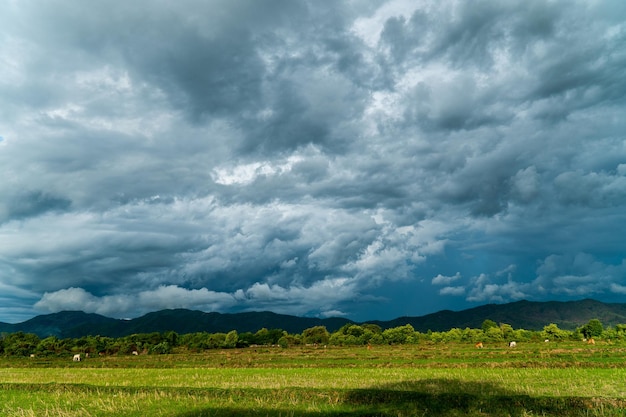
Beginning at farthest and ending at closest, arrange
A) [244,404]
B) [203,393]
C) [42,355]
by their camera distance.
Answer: [42,355]
[203,393]
[244,404]

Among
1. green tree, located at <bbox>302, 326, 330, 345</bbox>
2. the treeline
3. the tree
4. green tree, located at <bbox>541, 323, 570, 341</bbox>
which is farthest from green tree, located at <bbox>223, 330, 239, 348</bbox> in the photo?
the tree

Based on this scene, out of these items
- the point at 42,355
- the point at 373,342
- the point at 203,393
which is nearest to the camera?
the point at 203,393

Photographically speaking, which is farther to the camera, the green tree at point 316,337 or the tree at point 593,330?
the green tree at point 316,337

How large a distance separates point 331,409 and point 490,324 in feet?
617

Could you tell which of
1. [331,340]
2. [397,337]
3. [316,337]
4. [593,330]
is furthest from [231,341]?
[593,330]

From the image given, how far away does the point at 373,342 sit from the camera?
464ft

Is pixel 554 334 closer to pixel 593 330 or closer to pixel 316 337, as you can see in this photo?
pixel 593 330

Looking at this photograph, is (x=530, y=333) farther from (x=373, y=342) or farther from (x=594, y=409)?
(x=594, y=409)

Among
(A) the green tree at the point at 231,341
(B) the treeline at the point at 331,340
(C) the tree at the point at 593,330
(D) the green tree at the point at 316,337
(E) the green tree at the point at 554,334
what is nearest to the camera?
(B) the treeline at the point at 331,340

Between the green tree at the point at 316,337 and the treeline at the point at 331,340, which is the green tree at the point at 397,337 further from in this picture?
the green tree at the point at 316,337

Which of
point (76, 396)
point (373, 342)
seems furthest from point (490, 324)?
point (76, 396)

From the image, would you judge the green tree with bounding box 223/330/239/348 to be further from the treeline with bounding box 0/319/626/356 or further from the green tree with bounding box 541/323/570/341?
the green tree with bounding box 541/323/570/341

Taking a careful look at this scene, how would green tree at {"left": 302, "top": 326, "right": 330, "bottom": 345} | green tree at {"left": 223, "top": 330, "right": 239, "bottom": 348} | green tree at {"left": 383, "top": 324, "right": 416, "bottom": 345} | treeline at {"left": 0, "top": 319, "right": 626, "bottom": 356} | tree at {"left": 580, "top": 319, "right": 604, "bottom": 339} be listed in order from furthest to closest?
green tree at {"left": 302, "top": 326, "right": 330, "bottom": 345}
green tree at {"left": 223, "top": 330, "right": 239, "bottom": 348}
green tree at {"left": 383, "top": 324, "right": 416, "bottom": 345}
tree at {"left": 580, "top": 319, "right": 604, "bottom": 339}
treeline at {"left": 0, "top": 319, "right": 626, "bottom": 356}

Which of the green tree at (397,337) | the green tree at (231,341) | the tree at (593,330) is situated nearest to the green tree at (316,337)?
the green tree at (231,341)
